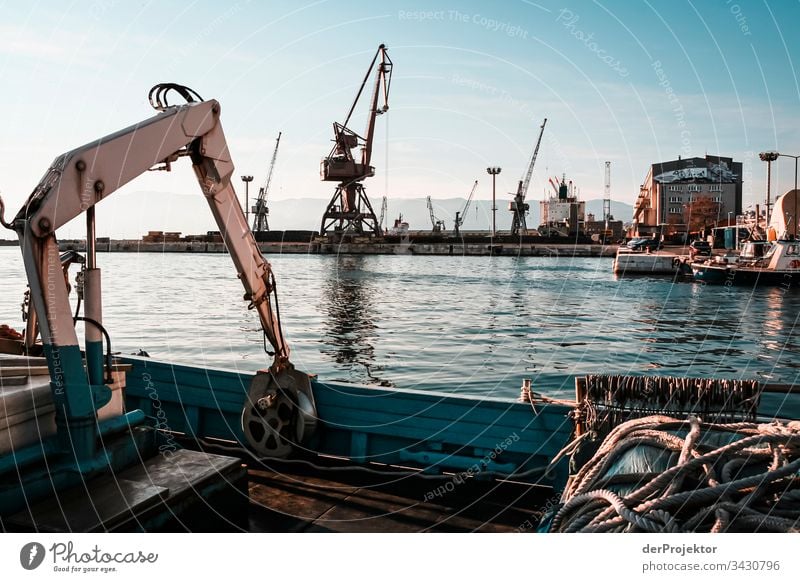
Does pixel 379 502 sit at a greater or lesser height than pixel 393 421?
lesser

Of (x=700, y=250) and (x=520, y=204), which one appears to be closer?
(x=700, y=250)

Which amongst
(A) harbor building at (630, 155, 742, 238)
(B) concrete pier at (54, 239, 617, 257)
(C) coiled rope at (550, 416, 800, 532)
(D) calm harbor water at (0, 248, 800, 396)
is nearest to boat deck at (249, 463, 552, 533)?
(C) coiled rope at (550, 416, 800, 532)

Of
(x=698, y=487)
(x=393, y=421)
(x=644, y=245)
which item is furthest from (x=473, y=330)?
(x=644, y=245)

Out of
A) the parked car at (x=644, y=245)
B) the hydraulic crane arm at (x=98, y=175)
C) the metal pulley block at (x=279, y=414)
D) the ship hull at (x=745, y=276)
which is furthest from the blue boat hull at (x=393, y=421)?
the parked car at (x=644, y=245)

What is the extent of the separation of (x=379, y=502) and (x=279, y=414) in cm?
121

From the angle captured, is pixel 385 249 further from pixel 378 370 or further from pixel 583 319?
pixel 378 370

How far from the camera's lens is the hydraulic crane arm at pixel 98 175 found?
3.45 meters

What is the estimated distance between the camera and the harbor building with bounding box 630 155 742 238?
88.8 meters

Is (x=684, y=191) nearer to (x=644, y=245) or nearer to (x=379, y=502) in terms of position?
(x=644, y=245)

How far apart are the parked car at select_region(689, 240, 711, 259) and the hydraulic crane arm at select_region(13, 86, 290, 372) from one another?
46.7 m

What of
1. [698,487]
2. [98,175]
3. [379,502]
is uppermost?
[98,175]

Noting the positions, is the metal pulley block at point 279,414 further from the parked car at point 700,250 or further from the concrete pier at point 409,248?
the concrete pier at point 409,248

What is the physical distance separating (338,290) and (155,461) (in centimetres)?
3185

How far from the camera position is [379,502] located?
4.55 meters
